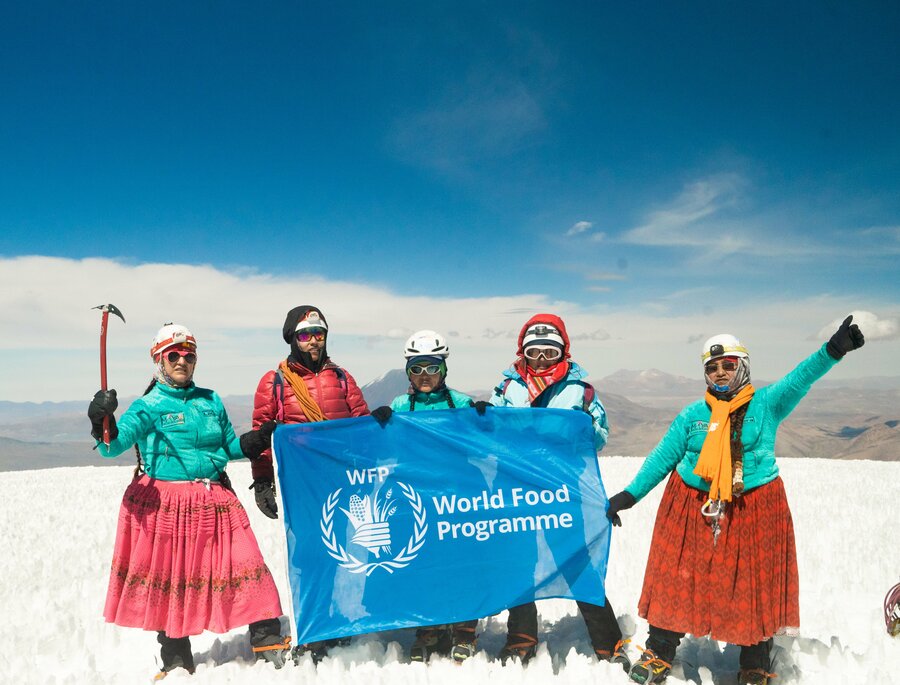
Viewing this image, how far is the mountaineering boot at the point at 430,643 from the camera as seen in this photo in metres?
4.65

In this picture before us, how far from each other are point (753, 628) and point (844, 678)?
930 millimetres

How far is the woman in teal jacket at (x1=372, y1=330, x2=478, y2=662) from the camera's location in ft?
15.5

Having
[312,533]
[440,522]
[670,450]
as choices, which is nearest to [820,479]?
[670,450]

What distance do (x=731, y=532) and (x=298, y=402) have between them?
3.37 metres

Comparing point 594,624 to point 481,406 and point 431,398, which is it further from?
point 431,398

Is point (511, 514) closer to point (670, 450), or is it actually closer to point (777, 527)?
point (670, 450)

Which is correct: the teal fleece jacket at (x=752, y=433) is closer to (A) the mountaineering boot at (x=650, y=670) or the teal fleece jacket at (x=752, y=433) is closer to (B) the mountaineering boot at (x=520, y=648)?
(A) the mountaineering boot at (x=650, y=670)

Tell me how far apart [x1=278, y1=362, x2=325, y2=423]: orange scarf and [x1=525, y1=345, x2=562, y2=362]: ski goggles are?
5.74 ft

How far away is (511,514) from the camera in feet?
15.1

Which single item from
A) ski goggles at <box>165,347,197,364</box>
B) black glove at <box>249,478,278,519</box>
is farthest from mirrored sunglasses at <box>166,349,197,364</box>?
black glove at <box>249,478,278,519</box>

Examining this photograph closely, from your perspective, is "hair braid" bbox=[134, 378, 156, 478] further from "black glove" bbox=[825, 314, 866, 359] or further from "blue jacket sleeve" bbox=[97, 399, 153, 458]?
"black glove" bbox=[825, 314, 866, 359]

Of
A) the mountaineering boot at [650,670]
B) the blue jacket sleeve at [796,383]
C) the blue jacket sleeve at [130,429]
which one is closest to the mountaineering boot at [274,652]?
the blue jacket sleeve at [130,429]

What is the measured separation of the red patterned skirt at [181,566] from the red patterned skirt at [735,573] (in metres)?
3.09

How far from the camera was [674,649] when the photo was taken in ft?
14.1
